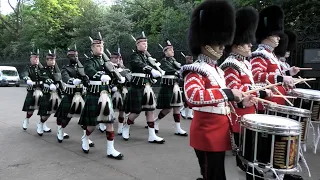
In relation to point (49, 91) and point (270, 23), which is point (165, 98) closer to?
point (49, 91)

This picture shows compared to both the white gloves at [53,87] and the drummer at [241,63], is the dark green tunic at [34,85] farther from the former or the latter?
the drummer at [241,63]

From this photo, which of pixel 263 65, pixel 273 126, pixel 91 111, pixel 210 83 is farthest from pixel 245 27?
pixel 91 111

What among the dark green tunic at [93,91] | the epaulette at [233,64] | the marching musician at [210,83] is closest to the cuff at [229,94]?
the marching musician at [210,83]

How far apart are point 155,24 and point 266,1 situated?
34.6 feet

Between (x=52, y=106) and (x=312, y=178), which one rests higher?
(x=52, y=106)

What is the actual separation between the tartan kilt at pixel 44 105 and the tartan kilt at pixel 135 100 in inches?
74.8

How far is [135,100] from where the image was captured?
6.83 meters

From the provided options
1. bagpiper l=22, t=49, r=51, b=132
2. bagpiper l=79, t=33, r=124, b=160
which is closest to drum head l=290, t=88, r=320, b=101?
bagpiper l=79, t=33, r=124, b=160

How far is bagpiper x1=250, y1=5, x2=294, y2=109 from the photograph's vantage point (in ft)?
15.3

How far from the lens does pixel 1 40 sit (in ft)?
130

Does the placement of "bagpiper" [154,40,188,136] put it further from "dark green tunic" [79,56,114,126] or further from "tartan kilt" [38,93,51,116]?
"tartan kilt" [38,93,51,116]

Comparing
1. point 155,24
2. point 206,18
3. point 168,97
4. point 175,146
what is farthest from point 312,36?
point 155,24

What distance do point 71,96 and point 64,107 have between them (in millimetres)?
262

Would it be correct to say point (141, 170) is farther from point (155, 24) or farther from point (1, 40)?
point (1, 40)
